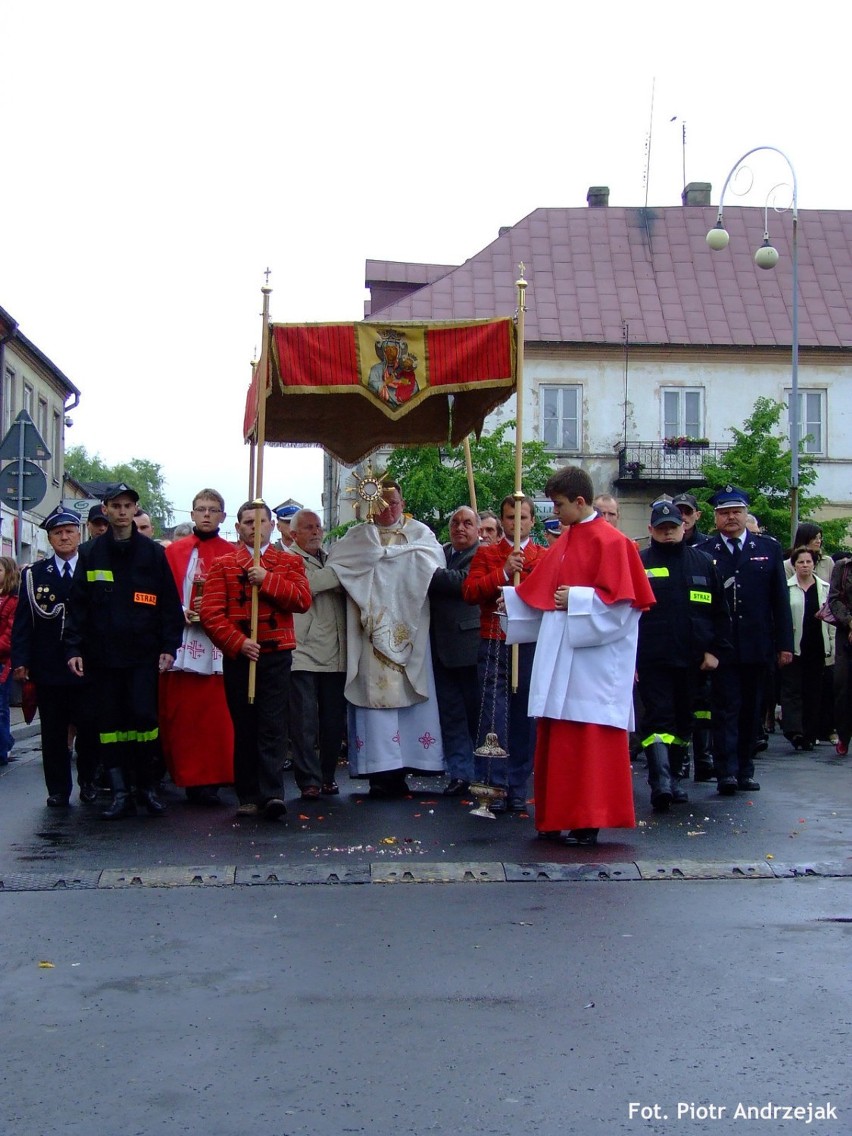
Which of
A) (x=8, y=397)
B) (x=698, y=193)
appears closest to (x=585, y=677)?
(x=8, y=397)

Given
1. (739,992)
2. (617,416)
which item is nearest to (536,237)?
(617,416)

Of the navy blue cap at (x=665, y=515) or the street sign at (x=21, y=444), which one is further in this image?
the street sign at (x=21, y=444)

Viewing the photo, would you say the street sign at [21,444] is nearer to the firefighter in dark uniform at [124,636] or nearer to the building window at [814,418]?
the firefighter in dark uniform at [124,636]

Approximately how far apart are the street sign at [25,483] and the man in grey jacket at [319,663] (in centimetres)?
838

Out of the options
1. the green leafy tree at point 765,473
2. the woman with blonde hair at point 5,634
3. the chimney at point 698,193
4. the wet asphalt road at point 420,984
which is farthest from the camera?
the chimney at point 698,193

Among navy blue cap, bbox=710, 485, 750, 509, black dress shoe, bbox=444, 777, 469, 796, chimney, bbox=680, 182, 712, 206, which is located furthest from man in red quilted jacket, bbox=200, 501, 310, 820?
chimney, bbox=680, 182, 712, 206

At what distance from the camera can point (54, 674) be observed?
432 inches

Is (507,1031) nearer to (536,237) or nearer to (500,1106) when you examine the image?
(500,1106)

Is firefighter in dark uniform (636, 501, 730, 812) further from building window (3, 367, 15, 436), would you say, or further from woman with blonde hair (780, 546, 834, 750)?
building window (3, 367, 15, 436)

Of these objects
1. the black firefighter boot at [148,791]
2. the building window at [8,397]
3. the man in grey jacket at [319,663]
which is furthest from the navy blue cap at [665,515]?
the building window at [8,397]

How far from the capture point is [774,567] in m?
11.7

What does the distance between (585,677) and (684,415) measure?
42402mm

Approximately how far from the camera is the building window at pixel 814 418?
5028 centimetres

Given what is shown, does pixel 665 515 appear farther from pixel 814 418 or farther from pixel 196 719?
pixel 814 418
